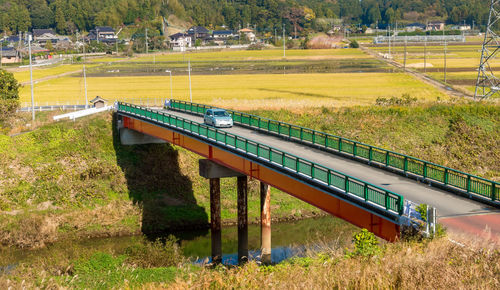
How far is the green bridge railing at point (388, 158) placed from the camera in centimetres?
2883

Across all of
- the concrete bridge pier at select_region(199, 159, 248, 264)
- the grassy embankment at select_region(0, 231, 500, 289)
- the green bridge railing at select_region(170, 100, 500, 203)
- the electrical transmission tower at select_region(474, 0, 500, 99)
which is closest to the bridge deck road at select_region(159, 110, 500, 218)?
the green bridge railing at select_region(170, 100, 500, 203)

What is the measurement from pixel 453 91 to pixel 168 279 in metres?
68.2

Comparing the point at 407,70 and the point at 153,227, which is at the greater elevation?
the point at 407,70

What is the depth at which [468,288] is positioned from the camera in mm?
17406

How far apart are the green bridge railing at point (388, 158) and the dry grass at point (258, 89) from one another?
22.3 meters

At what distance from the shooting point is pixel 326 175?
29.0m

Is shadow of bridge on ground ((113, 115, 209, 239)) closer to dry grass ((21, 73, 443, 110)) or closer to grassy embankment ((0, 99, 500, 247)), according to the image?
grassy embankment ((0, 99, 500, 247))

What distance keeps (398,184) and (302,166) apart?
15.8ft

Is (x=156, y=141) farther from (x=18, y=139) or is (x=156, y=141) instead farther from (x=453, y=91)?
(x=453, y=91)

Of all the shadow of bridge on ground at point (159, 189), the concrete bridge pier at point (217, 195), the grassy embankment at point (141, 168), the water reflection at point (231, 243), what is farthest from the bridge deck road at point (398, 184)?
the grassy embankment at point (141, 168)

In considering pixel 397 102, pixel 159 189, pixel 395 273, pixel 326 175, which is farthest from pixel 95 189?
pixel 395 273

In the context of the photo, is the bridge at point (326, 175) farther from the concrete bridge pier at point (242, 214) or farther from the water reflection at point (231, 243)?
the water reflection at point (231, 243)

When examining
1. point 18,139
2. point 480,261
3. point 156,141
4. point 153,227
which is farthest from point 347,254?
point 18,139

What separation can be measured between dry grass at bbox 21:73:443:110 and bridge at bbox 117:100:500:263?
2472 centimetres
